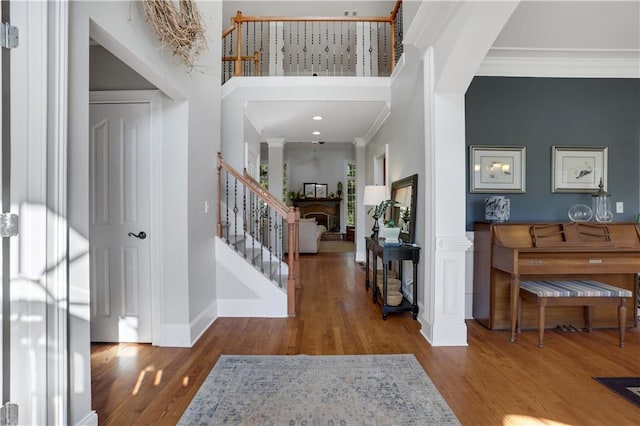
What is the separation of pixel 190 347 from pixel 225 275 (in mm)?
872

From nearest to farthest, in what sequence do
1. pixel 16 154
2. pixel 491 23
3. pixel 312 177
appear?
1. pixel 16 154
2. pixel 491 23
3. pixel 312 177

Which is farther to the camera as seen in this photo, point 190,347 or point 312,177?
point 312,177

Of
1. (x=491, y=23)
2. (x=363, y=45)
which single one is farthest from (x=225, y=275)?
(x=363, y=45)

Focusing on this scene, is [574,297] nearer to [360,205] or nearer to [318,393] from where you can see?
[318,393]

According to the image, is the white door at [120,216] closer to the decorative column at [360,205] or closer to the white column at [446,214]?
the white column at [446,214]

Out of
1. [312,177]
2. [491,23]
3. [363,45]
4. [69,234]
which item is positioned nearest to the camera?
[69,234]

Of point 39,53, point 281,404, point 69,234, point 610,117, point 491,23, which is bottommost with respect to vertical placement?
point 281,404

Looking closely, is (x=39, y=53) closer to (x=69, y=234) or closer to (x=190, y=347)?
(x=69, y=234)

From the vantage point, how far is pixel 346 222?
11.6 meters

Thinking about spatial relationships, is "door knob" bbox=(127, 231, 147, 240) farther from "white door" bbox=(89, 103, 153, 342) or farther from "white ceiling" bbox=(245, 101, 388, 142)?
"white ceiling" bbox=(245, 101, 388, 142)

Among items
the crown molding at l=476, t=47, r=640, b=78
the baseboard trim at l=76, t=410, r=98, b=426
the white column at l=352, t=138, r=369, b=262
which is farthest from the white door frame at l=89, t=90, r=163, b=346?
the white column at l=352, t=138, r=369, b=262

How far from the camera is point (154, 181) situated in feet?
9.11

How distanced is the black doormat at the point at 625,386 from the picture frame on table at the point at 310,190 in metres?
9.76

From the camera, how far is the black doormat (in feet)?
6.65
